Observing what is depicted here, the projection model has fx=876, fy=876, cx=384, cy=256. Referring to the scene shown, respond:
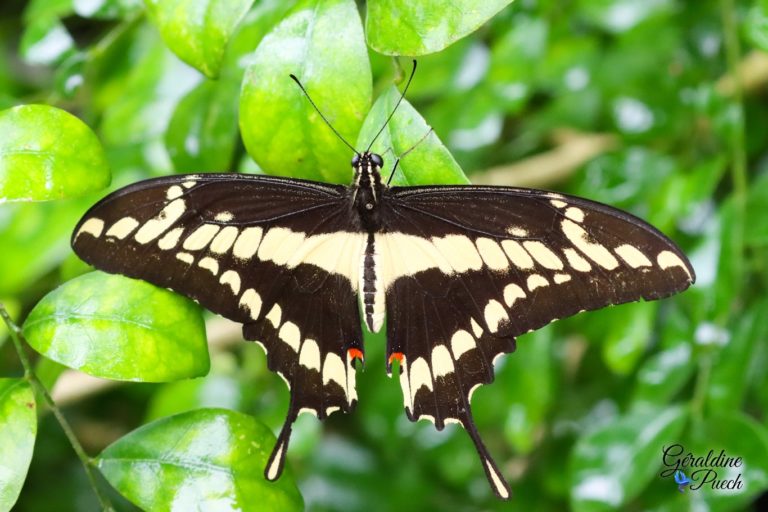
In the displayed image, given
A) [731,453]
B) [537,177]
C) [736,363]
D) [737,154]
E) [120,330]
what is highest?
[737,154]

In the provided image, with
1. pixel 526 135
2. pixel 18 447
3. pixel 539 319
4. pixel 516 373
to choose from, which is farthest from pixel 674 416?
pixel 18 447

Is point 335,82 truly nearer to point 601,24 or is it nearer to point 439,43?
point 439,43

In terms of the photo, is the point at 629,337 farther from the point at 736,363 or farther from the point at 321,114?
the point at 321,114

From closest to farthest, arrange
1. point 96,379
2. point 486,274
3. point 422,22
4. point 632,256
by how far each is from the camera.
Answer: point 422,22 → point 632,256 → point 486,274 → point 96,379

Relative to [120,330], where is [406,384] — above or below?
above

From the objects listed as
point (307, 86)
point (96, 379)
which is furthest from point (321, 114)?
point (96, 379)

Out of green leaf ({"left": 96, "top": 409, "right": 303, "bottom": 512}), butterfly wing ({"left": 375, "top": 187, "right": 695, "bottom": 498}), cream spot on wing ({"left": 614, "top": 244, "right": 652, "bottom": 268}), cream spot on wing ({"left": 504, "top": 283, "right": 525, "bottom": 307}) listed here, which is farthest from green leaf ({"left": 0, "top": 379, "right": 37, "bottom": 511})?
cream spot on wing ({"left": 614, "top": 244, "right": 652, "bottom": 268})

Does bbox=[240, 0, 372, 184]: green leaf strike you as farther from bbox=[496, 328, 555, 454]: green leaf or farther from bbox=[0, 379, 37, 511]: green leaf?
bbox=[496, 328, 555, 454]: green leaf

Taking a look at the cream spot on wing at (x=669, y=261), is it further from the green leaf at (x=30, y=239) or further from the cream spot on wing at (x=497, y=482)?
the green leaf at (x=30, y=239)
